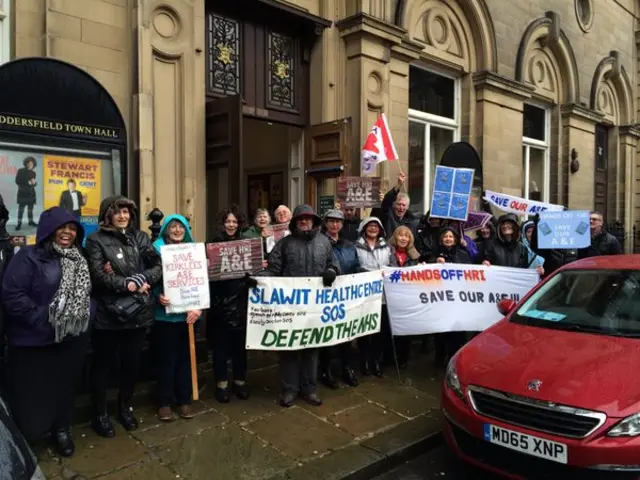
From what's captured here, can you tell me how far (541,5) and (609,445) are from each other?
12.6m

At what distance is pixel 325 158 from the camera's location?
8086mm

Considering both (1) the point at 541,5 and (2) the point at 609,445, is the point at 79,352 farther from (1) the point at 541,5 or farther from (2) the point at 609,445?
(1) the point at 541,5

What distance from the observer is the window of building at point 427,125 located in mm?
10438

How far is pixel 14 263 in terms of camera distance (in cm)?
365

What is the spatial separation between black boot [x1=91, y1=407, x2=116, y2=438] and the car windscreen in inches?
136

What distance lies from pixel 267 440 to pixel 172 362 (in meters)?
1.07

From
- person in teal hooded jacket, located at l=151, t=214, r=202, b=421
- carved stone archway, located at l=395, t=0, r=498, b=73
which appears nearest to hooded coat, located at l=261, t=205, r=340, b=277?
person in teal hooded jacket, located at l=151, t=214, r=202, b=421

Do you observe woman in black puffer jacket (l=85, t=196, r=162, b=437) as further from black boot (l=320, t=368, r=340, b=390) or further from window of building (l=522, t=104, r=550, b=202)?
window of building (l=522, t=104, r=550, b=202)

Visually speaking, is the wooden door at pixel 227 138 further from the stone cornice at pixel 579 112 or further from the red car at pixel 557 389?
the stone cornice at pixel 579 112

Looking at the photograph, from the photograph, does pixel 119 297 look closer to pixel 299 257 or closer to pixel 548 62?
pixel 299 257

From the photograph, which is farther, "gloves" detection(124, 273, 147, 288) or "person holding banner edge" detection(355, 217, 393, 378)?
"person holding banner edge" detection(355, 217, 393, 378)

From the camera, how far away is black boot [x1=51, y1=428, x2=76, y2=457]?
393 centimetres

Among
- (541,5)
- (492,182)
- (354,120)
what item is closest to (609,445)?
(354,120)

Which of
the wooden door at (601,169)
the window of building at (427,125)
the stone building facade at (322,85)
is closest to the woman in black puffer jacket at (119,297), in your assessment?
the stone building facade at (322,85)
